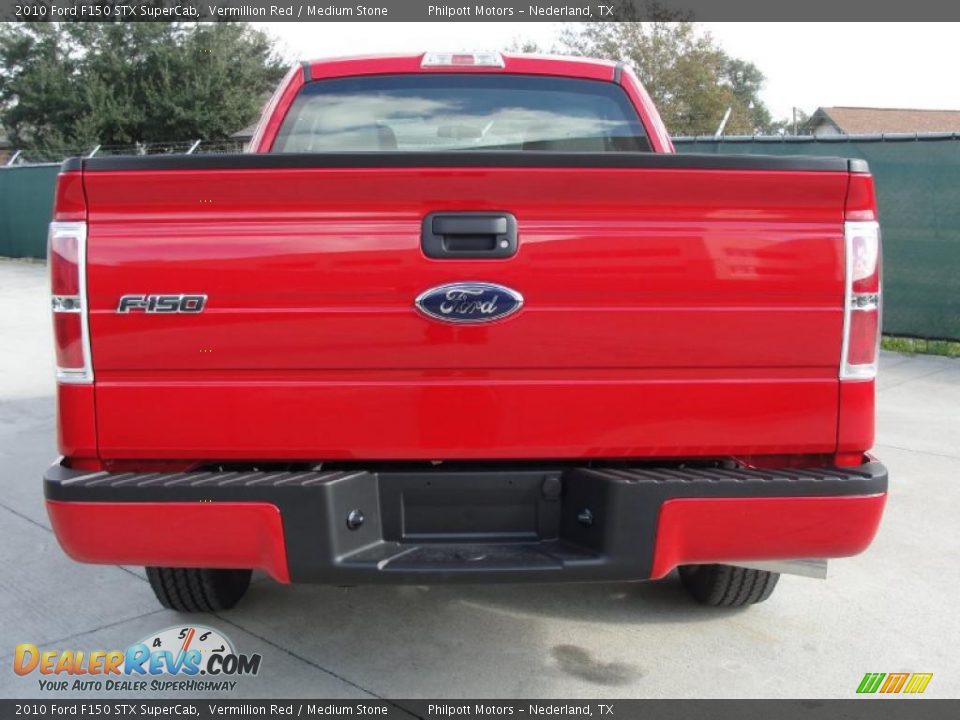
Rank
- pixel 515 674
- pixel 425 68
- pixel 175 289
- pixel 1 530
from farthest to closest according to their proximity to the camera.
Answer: pixel 1 530, pixel 425 68, pixel 515 674, pixel 175 289

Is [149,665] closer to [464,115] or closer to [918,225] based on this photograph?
[464,115]

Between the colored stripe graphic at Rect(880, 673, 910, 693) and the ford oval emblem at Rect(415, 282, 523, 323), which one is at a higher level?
the ford oval emblem at Rect(415, 282, 523, 323)

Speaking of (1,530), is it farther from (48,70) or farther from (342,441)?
(48,70)

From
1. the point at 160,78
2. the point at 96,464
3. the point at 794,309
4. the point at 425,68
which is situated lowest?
the point at 96,464

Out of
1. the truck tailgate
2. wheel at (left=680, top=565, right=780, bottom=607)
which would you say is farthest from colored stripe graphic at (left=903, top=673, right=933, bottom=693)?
the truck tailgate

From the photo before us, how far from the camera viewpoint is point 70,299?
2441 mm

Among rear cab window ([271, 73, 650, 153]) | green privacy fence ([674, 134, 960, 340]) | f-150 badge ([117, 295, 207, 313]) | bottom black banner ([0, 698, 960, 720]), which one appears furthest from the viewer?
green privacy fence ([674, 134, 960, 340])

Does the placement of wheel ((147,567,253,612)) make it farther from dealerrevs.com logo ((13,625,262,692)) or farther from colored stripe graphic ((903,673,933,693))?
colored stripe graphic ((903,673,933,693))

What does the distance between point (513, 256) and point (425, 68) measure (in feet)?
6.39

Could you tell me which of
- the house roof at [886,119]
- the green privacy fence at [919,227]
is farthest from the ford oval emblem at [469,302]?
the house roof at [886,119]

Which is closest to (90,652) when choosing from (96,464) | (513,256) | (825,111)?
(96,464)

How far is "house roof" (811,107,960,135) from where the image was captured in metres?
46.3

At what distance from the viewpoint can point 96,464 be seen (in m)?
2.57

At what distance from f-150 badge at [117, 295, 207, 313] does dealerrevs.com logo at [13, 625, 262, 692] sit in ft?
4.45
